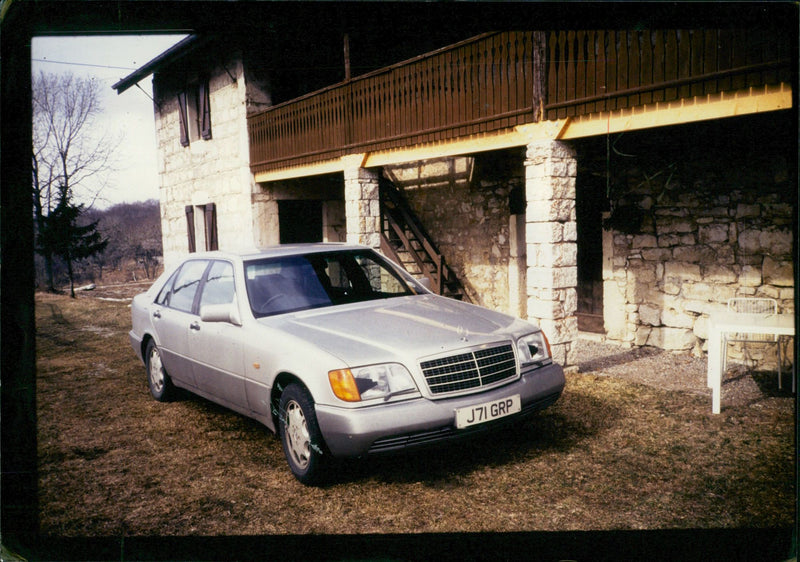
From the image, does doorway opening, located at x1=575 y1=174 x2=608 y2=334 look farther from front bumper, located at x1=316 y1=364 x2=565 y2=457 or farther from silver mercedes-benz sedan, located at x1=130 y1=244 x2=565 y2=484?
front bumper, located at x1=316 y1=364 x2=565 y2=457

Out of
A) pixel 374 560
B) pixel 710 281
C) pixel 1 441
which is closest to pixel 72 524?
pixel 1 441

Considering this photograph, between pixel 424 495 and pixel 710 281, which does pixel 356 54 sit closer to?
pixel 710 281

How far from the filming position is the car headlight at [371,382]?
338cm

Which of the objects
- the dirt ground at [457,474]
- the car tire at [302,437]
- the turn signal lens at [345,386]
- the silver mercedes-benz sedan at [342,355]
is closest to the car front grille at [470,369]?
the silver mercedes-benz sedan at [342,355]

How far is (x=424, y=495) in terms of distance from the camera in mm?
3557

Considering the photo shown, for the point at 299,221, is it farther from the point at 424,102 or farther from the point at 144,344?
the point at 144,344

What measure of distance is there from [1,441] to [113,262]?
877 inches

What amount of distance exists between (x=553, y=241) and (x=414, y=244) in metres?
5.41

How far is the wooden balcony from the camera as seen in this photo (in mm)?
5102

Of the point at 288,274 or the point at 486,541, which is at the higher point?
the point at 288,274

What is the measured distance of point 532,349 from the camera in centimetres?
412

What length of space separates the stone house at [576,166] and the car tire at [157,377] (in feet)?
14.0

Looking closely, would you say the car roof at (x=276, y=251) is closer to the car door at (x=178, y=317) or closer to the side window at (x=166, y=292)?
the car door at (x=178, y=317)

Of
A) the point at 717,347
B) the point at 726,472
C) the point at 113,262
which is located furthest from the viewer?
the point at 113,262
